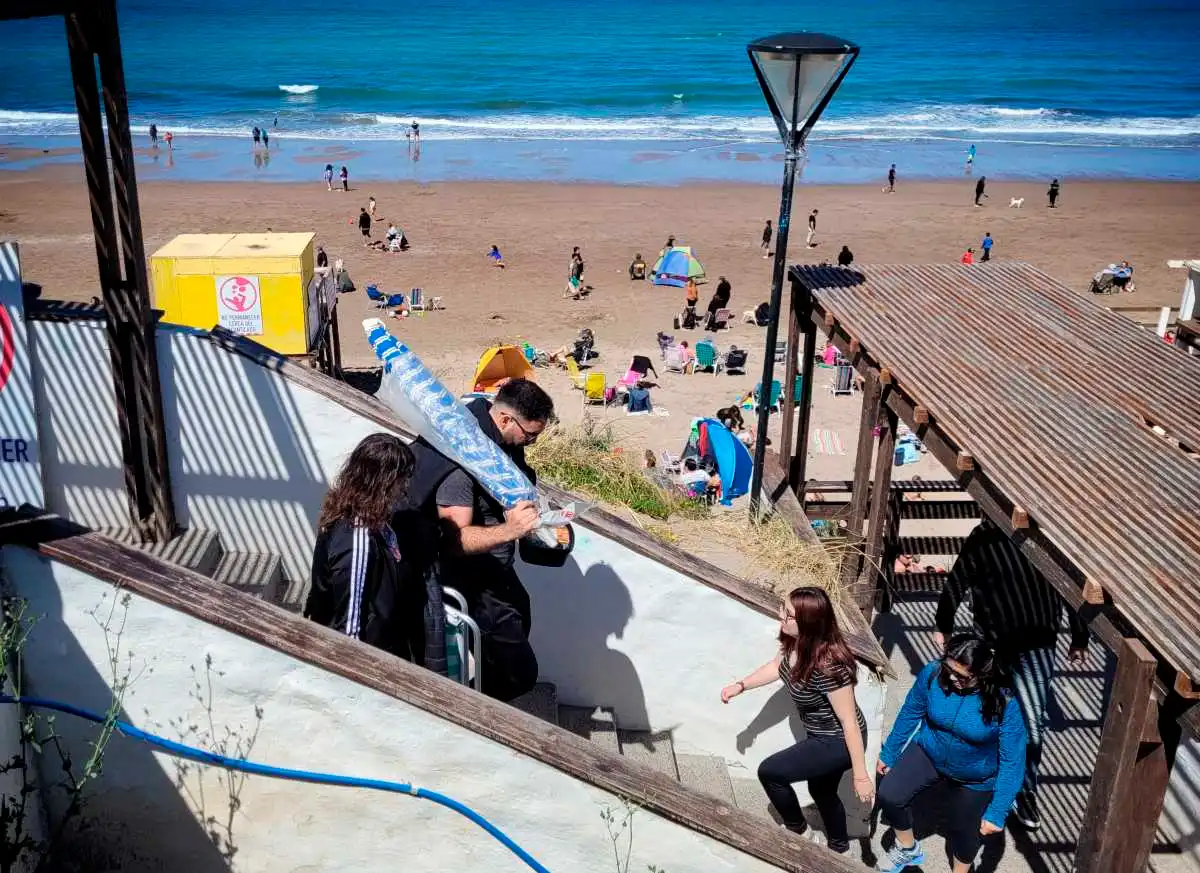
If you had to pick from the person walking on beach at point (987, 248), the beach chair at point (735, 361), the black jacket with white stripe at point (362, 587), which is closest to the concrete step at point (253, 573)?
the black jacket with white stripe at point (362, 587)

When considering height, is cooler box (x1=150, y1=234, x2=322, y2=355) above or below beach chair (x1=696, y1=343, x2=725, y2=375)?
above

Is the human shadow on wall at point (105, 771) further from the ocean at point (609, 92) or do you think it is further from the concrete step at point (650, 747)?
the ocean at point (609, 92)

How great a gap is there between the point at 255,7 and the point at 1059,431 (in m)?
112

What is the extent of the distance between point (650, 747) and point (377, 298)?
17841mm

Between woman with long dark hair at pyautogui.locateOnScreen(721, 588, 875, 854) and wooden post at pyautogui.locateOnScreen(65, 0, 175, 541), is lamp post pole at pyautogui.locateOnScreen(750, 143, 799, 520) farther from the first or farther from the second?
wooden post at pyautogui.locateOnScreen(65, 0, 175, 541)

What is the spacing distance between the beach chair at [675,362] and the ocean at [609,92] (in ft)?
66.0

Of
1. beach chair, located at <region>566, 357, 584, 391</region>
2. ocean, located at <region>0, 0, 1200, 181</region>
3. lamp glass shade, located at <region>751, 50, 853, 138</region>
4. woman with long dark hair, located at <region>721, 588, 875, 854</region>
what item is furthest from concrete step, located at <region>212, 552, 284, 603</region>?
ocean, located at <region>0, 0, 1200, 181</region>

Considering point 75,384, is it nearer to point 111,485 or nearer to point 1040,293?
point 111,485

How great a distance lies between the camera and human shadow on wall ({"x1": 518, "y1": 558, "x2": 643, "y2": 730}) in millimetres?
5465

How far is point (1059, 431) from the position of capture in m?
6.05

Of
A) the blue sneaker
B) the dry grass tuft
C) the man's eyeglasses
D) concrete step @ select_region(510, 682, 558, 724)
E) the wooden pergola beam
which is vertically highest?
the man's eyeglasses

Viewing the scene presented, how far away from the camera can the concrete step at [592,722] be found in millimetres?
5297

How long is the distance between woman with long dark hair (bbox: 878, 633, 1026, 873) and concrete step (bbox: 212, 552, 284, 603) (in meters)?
3.12

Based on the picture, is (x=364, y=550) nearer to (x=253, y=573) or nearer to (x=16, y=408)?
(x=253, y=573)
